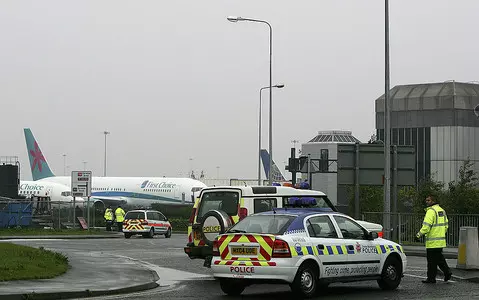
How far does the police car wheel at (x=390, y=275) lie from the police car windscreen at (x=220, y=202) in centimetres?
362

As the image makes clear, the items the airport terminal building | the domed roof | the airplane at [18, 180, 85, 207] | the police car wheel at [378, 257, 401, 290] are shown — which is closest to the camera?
the police car wheel at [378, 257, 401, 290]

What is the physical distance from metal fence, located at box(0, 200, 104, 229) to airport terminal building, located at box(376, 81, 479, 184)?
36.0 metres

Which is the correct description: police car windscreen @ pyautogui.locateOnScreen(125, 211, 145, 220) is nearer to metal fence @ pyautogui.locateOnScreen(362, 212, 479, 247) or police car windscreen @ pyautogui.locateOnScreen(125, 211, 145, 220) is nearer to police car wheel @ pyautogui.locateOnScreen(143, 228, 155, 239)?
police car wheel @ pyautogui.locateOnScreen(143, 228, 155, 239)

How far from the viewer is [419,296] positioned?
16109 millimetres

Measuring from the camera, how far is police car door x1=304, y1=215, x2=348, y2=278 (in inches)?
627

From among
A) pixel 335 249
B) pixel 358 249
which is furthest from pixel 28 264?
pixel 358 249

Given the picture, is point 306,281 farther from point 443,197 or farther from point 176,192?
point 176,192

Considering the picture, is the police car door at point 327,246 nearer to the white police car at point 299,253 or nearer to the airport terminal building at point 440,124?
the white police car at point 299,253

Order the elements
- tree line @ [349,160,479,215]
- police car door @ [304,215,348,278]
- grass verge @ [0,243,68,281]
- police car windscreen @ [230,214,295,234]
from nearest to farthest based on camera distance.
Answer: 1. police car windscreen @ [230,214,295,234]
2. police car door @ [304,215,348,278]
3. grass verge @ [0,243,68,281]
4. tree line @ [349,160,479,215]

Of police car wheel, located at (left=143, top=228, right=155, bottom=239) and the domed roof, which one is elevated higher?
the domed roof

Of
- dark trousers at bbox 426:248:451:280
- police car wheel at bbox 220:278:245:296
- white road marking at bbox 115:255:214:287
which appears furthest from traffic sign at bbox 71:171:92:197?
police car wheel at bbox 220:278:245:296

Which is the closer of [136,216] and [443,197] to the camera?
[136,216]

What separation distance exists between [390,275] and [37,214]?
138 feet

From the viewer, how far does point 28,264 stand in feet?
63.8
